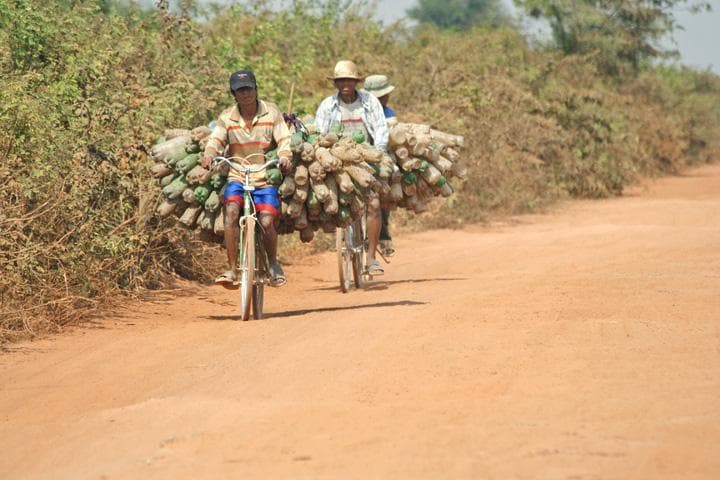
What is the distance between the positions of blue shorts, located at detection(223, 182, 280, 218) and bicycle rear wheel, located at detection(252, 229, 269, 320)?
0.80 feet

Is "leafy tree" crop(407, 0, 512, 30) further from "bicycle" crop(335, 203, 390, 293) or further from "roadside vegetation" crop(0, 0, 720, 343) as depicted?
"bicycle" crop(335, 203, 390, 293)

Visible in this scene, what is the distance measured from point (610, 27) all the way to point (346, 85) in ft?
78.7

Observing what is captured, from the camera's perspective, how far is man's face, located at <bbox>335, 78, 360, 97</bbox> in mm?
12219

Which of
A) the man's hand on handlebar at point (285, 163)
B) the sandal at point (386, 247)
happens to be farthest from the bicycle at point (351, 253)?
the man's hand on handlebar at point (285, 163)

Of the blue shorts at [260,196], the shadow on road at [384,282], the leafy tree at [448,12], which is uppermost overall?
the leafy tree at [448,12]

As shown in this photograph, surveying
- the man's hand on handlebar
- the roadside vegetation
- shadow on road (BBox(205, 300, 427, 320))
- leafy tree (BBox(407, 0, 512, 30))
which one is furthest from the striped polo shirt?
leafy tree (BBox(407, 0, 512, 30))

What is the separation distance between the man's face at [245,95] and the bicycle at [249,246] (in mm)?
449

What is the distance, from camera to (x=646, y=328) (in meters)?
8.89

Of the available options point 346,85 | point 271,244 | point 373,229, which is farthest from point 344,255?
point 271,244

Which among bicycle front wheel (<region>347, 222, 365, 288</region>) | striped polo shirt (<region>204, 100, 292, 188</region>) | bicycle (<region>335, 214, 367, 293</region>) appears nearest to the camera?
striped polo shirt (<region>204, 100, 292, 188</region>)

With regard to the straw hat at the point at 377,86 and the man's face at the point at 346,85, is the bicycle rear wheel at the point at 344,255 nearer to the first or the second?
the man's face at the point at 346,85

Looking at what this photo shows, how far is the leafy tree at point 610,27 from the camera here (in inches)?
1332

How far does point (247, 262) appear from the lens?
1016 centimetres

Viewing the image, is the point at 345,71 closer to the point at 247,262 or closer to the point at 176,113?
the point at 176,113
